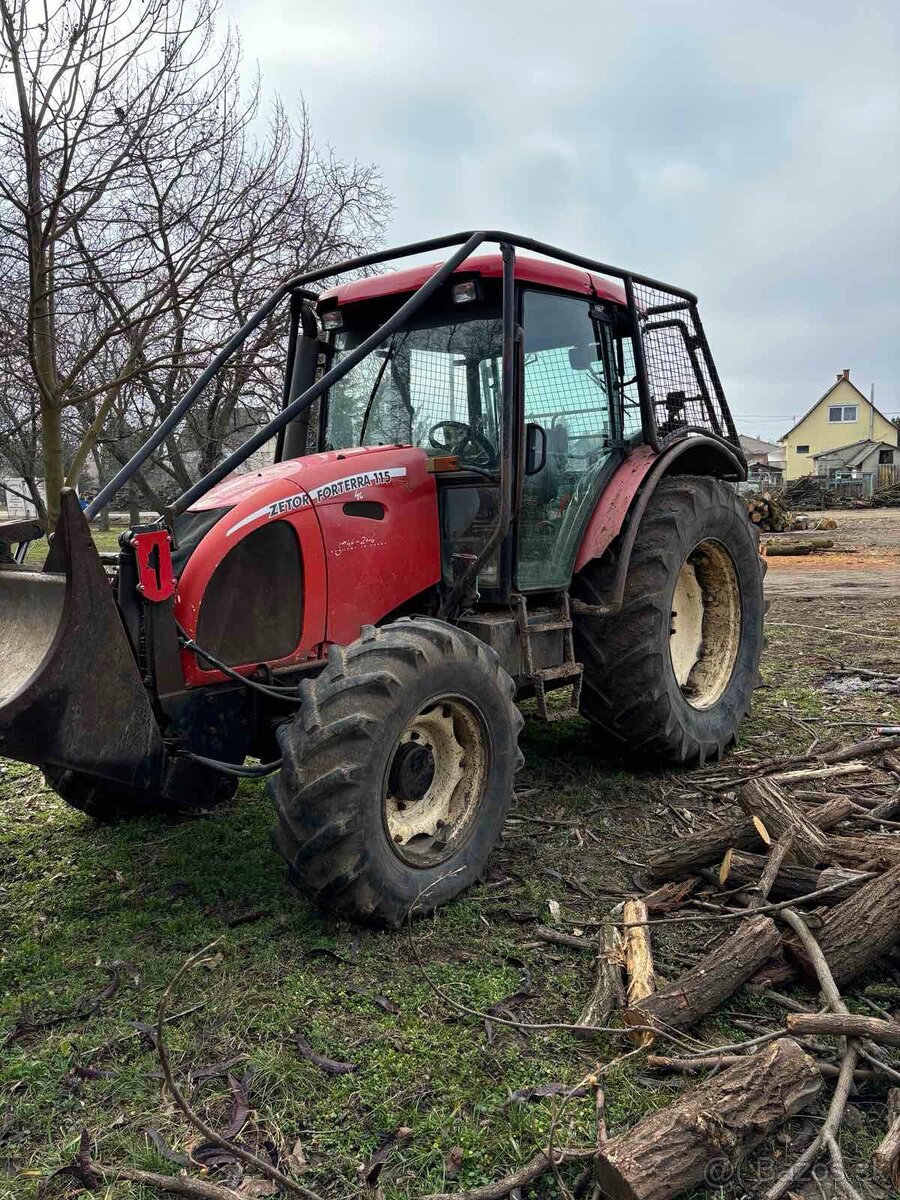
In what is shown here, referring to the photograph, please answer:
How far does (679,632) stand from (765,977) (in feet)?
8.83

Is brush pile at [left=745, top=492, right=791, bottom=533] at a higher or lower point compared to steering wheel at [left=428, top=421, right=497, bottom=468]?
lower

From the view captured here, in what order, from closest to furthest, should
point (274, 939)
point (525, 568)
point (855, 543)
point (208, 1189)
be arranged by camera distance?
point (208, 1189) < point (274, 939) < point (525, 568) < point (855, 543)

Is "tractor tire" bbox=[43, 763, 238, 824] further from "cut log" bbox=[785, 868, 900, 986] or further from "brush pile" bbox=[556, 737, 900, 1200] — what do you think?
"cut log" bbox=[785, 868, 900, 986]

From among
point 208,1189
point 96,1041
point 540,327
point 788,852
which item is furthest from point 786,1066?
point 540,327

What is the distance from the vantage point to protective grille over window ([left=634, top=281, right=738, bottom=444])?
5.25 metres

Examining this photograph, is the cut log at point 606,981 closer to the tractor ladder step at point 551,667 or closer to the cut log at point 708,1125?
the cut log at point 708,1125

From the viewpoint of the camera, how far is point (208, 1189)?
2.23 metres

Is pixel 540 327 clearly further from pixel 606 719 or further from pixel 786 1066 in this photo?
pixel 786 1066

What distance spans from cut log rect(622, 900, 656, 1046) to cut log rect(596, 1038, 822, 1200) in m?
0.35

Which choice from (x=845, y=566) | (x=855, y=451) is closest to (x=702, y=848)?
(x=845, y=566)

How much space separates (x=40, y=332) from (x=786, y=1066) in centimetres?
A: 658

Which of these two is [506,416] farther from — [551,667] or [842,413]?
[842,413]

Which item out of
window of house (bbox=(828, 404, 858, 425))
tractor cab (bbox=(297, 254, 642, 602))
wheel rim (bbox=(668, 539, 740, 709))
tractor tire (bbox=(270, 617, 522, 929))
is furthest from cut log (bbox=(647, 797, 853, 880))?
window of house (bbox=(828, 404, 858, 425))

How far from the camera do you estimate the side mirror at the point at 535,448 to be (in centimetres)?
433
